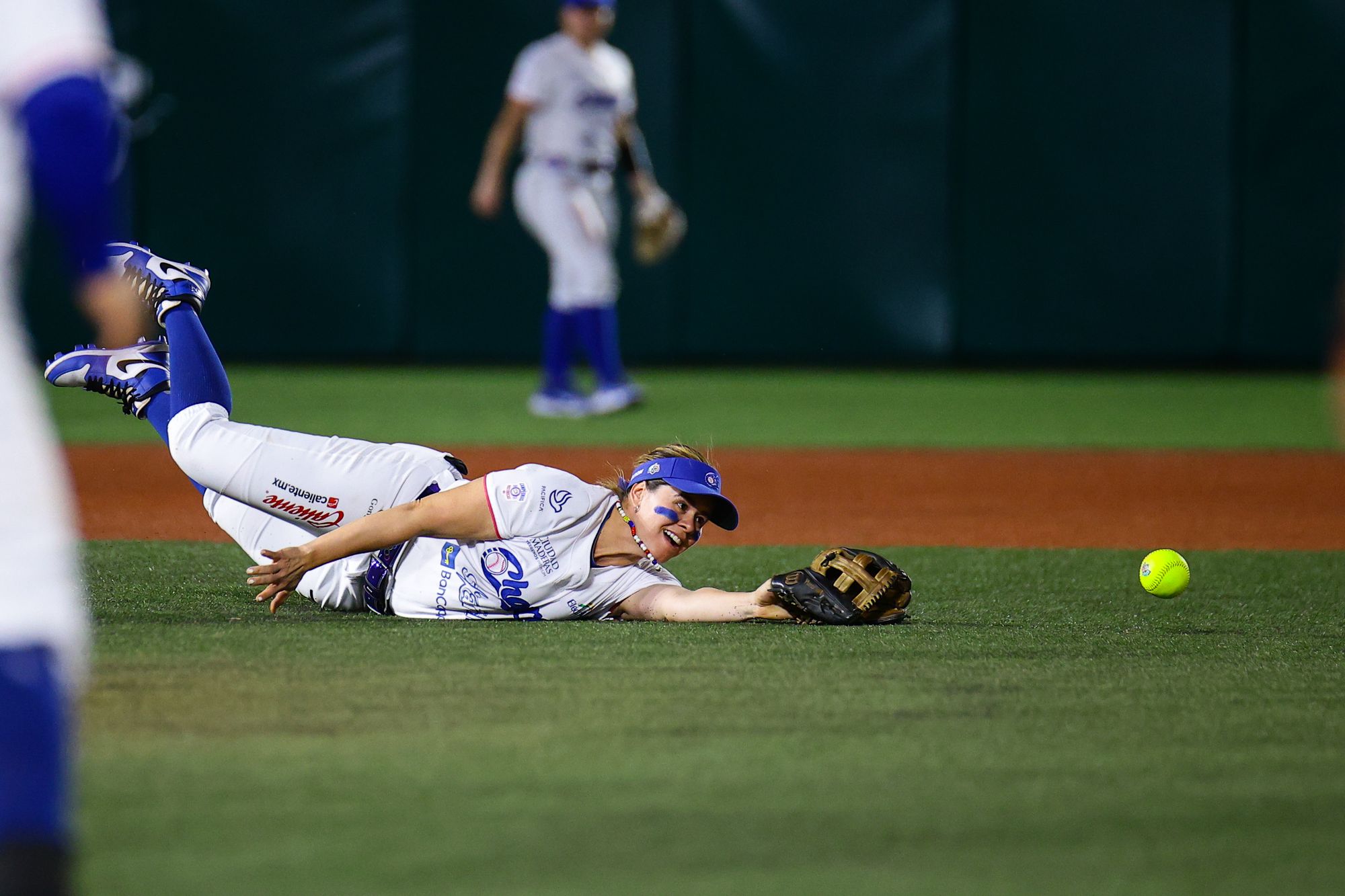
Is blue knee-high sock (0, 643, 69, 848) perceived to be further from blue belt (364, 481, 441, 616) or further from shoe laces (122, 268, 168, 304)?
shoe laces (122, 268, 168, 304)

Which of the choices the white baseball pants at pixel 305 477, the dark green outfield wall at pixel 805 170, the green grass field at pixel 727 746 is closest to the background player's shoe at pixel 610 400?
the dark green outfield wall at pixel 805 170

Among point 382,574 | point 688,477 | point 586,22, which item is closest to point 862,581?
point 688,477

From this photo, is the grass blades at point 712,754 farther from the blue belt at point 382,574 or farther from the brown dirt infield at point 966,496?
the brown dirt infield at point 966,496

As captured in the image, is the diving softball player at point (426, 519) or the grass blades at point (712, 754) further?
the diving softball player at point (426, 519)

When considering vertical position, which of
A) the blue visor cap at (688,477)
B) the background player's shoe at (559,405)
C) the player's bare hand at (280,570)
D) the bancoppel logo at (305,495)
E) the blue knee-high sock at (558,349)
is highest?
the blue visor cap at (688,477)

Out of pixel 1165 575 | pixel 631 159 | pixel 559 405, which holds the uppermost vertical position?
pixel 631 159

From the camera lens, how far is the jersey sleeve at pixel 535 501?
14.0ft

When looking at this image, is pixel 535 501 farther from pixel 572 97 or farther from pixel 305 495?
pixel 572 97

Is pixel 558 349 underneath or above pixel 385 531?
underneath

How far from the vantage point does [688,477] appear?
4.32 meters

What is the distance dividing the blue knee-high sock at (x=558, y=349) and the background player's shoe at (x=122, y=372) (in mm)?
5473

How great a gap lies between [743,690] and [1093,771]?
85 centimetres

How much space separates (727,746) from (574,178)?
7740 millimetres

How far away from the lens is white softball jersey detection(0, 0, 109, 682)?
1849 mm
